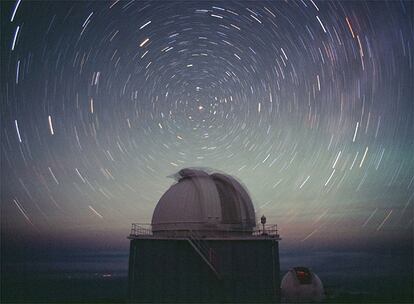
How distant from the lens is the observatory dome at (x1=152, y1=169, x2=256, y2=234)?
63.4 feet

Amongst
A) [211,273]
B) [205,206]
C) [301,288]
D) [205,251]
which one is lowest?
[301,288]

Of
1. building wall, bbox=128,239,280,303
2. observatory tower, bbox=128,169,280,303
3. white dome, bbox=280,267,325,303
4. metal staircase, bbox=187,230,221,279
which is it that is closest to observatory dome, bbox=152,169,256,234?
observatory tower, bbox=128,169,280,303

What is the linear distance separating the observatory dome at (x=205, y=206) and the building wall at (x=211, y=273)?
3.75 ft

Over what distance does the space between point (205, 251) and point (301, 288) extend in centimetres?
1191

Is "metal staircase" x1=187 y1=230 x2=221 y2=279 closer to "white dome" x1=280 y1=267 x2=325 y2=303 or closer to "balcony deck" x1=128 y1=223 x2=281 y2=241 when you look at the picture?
"balcony deck" x1=128 y1=223 x2=281 y2=241

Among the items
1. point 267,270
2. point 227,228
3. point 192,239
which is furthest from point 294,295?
point 192,239

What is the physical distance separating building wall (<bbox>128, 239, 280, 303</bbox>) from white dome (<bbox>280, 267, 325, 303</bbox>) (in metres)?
7.68

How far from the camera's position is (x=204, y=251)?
59.4 feet

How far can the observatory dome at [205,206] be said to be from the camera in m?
19.3

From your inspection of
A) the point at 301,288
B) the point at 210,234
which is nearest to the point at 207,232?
the point at 210,234

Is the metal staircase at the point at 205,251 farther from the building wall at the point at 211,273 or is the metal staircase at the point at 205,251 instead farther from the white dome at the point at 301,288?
the white dome at the point at 301,288

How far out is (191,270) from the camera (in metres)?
18.1

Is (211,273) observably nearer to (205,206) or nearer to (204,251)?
(204,251)

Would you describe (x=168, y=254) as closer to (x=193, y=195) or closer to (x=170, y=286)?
(x=170, y=286)
